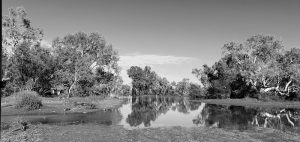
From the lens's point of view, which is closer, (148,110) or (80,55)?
(148,110)

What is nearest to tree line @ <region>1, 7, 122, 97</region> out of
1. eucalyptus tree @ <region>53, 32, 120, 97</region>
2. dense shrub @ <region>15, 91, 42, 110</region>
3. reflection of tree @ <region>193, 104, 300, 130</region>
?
eucalyptus tree @ <region>53, 32, 120, 97</region>

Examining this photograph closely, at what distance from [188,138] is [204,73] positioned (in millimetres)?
105127

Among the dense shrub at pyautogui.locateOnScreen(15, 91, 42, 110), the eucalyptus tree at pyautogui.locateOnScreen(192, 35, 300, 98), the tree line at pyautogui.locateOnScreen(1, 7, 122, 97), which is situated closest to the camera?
the dense shrub at pyautogui.locateOnScreen(15, 91, 42, 110)

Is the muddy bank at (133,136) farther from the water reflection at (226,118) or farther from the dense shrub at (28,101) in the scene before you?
the dense shrub at (28,101)

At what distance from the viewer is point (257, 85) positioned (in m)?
98.2

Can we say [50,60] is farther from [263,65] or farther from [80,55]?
[263,65]

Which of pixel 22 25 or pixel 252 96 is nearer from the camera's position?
pixel 22 25

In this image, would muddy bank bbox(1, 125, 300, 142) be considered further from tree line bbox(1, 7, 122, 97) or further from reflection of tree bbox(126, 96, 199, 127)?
tree line bbox(1, 7, 122, 97)

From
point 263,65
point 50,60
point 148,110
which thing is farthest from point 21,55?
point 263,65

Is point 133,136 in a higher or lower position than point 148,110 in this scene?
higher

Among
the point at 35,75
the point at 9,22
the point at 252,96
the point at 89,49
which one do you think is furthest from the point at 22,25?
the point at 252,96

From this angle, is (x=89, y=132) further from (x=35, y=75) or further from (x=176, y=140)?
(x=35, y=75)

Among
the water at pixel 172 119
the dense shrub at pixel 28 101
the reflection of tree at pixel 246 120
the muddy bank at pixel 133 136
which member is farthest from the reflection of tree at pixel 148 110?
the dense shrub at pixel 28 101

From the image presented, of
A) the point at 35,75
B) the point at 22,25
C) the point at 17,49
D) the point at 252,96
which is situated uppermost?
the point at 22,25
